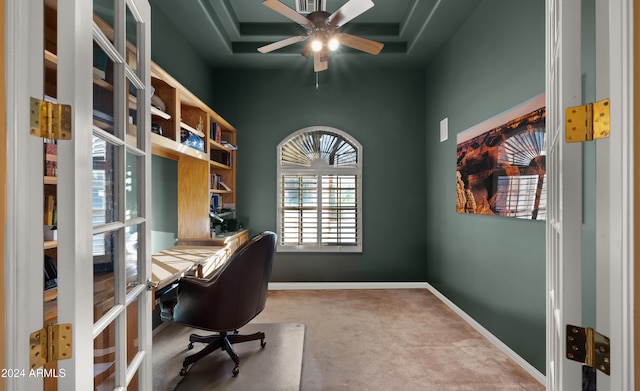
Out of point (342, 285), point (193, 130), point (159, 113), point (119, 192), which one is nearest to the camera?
point (119, 192)

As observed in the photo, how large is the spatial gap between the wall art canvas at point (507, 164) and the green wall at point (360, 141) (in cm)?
121

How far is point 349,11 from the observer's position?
231cm

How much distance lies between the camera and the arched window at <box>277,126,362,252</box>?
14.2ft

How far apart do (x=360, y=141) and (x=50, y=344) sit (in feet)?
13.0

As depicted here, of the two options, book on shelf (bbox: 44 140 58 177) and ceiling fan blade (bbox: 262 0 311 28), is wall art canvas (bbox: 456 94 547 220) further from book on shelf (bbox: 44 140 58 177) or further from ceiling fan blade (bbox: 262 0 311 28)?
book on shelf (bbox: 44 140 58 177)

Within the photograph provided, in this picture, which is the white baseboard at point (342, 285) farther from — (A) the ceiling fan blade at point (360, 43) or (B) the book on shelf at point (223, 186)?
(A) the ceiling fan blade at point (360, 43)

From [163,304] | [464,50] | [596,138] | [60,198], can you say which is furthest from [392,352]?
[464,50]

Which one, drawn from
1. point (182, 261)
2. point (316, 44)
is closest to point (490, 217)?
point (316, 44)

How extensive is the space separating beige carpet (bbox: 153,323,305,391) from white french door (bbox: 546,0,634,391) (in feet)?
5.47

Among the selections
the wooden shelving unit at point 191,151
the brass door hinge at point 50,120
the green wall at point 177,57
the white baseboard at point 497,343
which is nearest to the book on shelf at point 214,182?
the wooden shelving unit at point 191,151

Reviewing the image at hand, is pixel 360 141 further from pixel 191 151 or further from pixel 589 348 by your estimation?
pixel 589 348

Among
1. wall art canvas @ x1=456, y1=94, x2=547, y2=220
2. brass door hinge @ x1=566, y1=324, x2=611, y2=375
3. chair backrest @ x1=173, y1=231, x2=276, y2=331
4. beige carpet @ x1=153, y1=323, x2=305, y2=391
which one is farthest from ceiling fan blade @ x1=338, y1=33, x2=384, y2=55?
beige carpet @ x1=153, y1=323, x2=305, y2=391

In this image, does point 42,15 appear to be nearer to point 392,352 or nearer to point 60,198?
point 60,198

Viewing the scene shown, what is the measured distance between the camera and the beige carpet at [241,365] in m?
2.02
